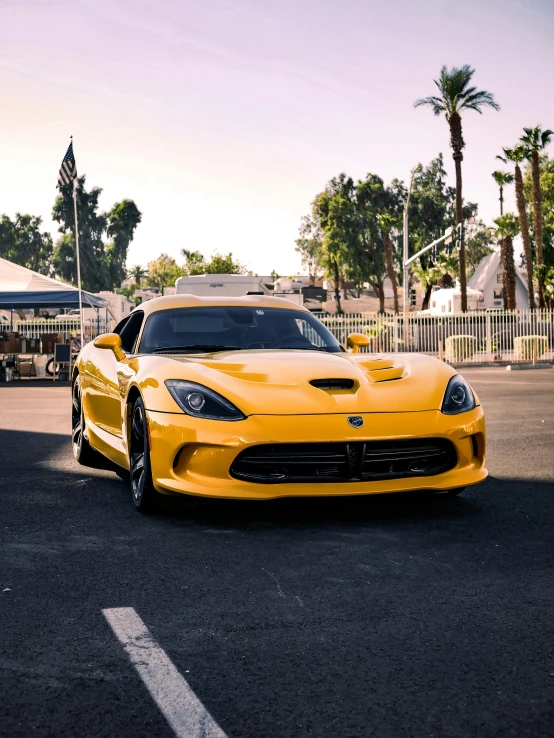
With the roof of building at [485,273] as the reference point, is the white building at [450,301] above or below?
below

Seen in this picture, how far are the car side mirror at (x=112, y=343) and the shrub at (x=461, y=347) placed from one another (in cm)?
3105

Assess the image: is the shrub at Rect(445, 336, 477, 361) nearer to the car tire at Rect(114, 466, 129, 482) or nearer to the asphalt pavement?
the car tire at Rect(114, 466, 129, 482)

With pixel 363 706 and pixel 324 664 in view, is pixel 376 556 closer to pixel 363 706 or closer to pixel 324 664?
pixel 324 664

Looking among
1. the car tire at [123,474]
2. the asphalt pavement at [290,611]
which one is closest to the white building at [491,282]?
the car tire at [123,474]

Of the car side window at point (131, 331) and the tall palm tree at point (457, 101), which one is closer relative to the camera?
the car side window at point (131, 331)

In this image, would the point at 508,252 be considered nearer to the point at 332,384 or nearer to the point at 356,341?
the point at 356,341

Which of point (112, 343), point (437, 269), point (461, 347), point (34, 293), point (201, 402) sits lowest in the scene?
point (461, 347)

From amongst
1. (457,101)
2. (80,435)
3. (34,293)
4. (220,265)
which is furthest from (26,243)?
(80,435)

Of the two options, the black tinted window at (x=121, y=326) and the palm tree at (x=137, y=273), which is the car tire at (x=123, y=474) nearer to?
the black tinted window at (x=121, y=326)

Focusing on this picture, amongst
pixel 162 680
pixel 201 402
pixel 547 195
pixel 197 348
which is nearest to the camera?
pixel 162 680

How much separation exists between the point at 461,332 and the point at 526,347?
14.2ft

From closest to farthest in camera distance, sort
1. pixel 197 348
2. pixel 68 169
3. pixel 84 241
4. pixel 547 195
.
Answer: pixel 197 348
pixel 68 169
pixel 547 195
pixel 84 241

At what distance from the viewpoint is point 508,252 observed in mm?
50156

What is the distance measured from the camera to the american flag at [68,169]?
25.1 metres
